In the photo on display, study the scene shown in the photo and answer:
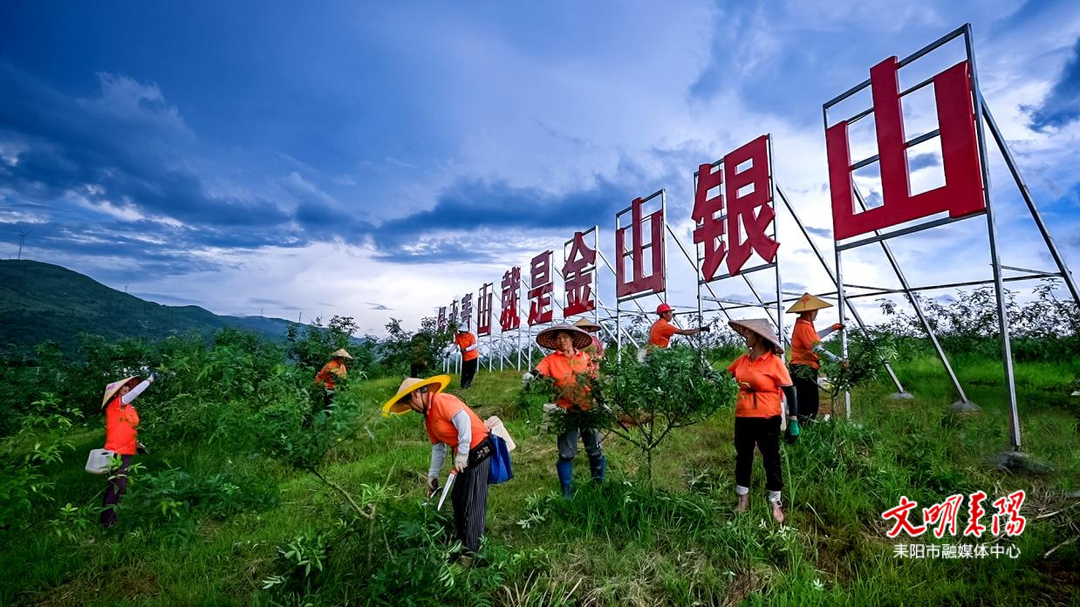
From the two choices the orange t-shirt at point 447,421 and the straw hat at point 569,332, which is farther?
the straw hat at point 569,332

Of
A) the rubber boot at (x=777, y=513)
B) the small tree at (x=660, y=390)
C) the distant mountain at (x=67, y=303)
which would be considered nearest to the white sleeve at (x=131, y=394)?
the small tree at (x=660, y=390)

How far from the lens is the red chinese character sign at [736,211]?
7.68 meters

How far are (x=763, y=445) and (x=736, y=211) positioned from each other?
4776mm

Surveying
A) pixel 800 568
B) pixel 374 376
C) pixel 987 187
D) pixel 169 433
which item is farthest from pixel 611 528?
pixel 374 376

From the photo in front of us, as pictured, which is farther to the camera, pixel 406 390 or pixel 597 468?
pixel 597 468

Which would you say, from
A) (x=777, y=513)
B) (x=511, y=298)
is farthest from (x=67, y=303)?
(x=777, y=513)

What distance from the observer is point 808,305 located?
20.3 feet

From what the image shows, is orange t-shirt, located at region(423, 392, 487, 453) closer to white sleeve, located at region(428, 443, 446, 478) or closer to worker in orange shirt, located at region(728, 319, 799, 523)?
white sleeve, located at region(428, 443, 446, 478)

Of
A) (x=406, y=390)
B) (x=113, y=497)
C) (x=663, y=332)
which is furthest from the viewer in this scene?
(x=663, y=332)

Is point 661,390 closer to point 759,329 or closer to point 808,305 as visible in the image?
point 759,329

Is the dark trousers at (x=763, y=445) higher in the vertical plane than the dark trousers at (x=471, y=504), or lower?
higher

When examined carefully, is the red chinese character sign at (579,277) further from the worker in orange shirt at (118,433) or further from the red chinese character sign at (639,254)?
the worker in orange shirt at (118,433)

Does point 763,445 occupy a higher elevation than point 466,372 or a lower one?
lower

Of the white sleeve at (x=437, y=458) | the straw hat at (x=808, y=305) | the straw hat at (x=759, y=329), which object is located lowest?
the white sleeve at (x=437, y=458)
